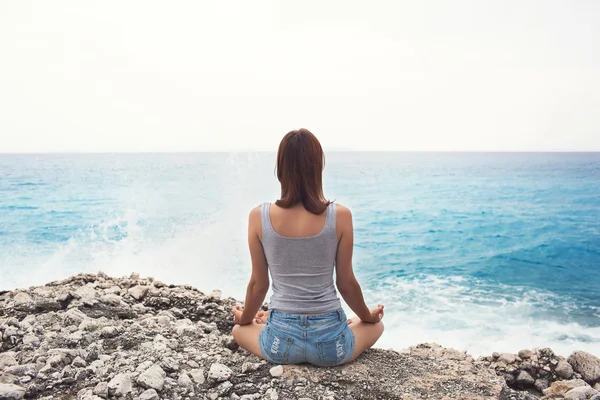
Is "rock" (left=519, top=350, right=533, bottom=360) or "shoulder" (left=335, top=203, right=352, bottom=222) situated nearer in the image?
"shoulder" (left=335, top=203, right=352, bottom=222)

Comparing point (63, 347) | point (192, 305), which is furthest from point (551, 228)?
point (63, 347)

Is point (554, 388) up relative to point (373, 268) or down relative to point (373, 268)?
up

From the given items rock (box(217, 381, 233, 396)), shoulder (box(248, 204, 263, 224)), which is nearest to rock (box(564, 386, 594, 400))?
rock (box(217, 381, 233, 396))

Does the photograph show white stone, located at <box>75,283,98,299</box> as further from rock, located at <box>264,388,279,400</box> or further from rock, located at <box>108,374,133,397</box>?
rock, located at <box>264,388,279,400</box>

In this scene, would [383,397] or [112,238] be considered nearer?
[383,397]

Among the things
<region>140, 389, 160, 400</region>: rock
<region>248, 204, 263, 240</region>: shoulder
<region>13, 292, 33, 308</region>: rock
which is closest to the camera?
<region>140, 389, 160, 400</region>: rock

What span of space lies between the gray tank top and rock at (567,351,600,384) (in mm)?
2573

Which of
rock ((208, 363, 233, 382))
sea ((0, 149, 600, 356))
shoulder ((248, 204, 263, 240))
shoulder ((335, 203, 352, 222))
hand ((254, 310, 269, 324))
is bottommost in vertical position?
sea ((0, 149, 600, 356))

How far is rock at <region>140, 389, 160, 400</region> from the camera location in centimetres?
278

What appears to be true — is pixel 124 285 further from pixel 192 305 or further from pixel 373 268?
pixel 373 268

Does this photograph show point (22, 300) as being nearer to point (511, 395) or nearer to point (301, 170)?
point (301, 170)

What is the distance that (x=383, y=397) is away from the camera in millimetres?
2990

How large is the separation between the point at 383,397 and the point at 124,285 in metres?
3.44

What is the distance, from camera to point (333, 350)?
315 centimetres
